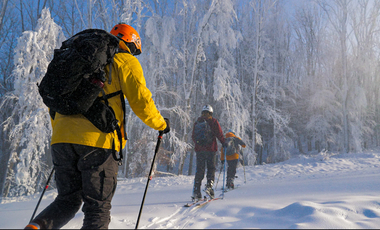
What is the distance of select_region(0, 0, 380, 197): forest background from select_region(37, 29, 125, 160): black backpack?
965 centimetres

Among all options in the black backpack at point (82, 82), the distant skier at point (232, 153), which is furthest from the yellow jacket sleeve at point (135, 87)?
the distant skier at point (232, 153)

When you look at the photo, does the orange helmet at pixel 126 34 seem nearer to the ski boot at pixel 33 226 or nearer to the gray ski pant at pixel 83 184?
the gray ski pant at pixel 83 184

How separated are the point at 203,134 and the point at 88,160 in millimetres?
3142

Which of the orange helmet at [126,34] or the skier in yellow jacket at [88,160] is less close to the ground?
the orange helmet at [126,34]

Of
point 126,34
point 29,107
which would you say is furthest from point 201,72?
point 126,34

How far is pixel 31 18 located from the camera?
15578 millimetres

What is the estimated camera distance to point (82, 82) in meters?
1.61

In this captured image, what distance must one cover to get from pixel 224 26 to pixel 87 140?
12.6m

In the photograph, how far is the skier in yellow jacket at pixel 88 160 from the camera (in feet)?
5.09

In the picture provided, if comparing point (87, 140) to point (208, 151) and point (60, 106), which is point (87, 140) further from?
point (208, 151)

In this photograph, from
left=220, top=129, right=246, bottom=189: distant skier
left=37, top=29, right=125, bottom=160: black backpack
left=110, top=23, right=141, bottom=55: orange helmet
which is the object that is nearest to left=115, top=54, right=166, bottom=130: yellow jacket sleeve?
left=37, top=29, right=125, bottom=160: black backpack

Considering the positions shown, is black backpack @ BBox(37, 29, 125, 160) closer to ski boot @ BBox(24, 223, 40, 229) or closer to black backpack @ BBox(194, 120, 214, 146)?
ski boot @ BBox(24, 223, 40, 229)

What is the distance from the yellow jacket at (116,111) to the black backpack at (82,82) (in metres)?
0.06

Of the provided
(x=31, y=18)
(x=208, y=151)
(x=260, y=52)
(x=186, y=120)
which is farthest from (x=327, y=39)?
(x=31, y=18)
